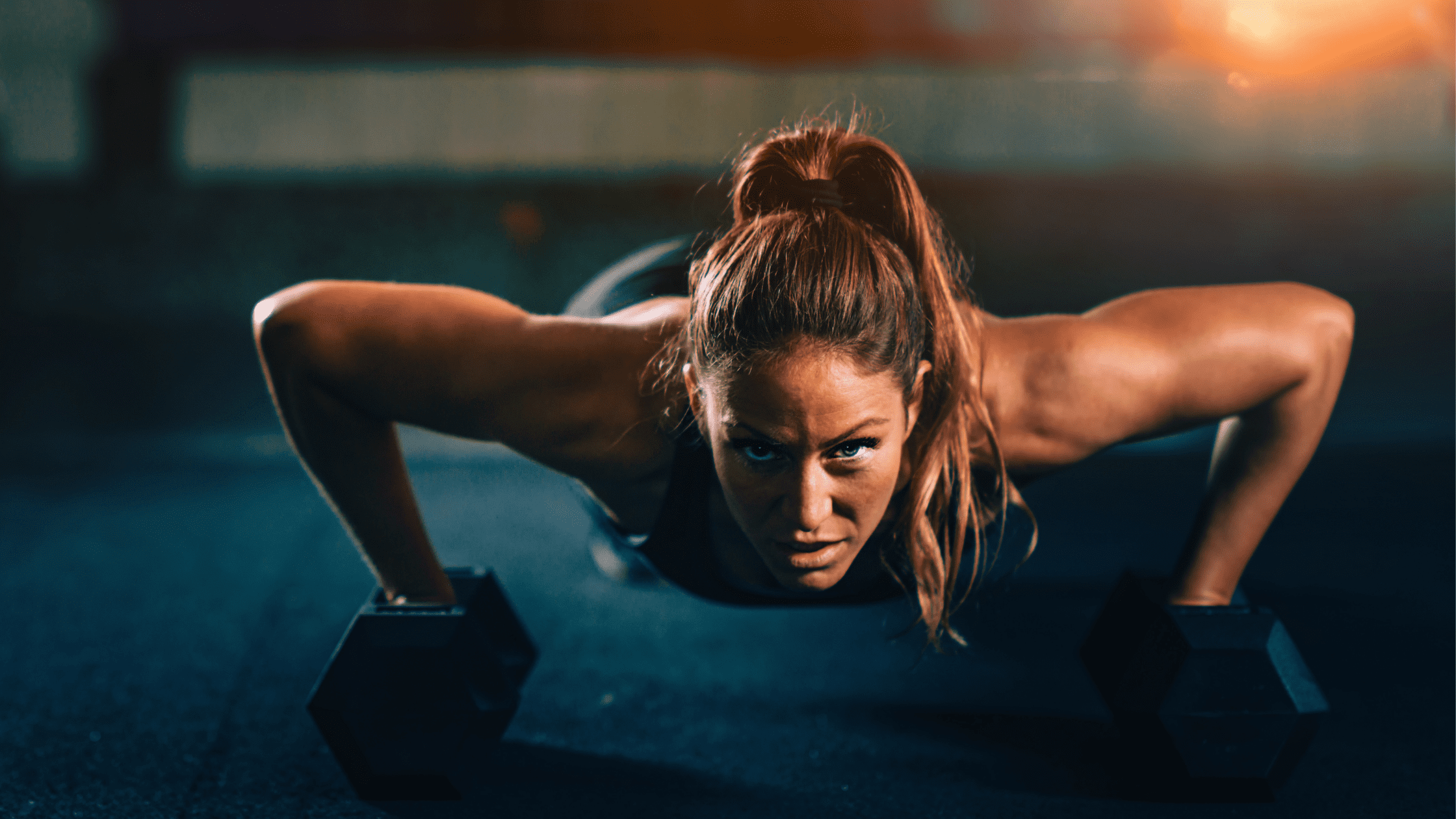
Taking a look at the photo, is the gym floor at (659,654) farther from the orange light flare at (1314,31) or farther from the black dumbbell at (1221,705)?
the orange light flare at (1314,31)

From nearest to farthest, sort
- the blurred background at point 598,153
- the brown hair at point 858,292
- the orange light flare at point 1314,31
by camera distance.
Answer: the brown hair at point 858,292 → the orange light flare at point 1314,31 → the blurred background at point 598,153

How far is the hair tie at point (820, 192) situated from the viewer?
83 centimetres

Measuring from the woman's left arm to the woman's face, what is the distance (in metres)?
0.28

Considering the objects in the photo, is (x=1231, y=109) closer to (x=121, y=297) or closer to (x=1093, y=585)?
(x=1093, y=585)

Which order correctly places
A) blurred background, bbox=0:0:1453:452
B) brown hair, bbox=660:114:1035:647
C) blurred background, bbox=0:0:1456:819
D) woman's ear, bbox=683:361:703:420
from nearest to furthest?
brown hair, bbox=660:114:1035:647 → woman's ear, bbox=683:361:703:420 → blurred background, bbox=0:0:1456:819 → blurred background, bbox=0:0:1453:452

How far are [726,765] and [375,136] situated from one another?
201 cm

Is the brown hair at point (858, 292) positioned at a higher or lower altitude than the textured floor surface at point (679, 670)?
higher

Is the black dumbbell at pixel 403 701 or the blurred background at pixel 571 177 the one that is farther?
the blurred background at pixel 571 177

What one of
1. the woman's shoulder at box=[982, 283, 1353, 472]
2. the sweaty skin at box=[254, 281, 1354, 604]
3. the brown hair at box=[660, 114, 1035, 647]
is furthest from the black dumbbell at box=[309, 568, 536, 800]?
the woman's shoulder at box=[982, 283, 1353, 472]

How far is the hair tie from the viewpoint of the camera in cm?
83

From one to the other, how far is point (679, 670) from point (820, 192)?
721mm

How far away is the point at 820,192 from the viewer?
0.83 meters

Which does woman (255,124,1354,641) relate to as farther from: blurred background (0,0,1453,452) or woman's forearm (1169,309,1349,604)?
blurred background (0,0,1453,452)

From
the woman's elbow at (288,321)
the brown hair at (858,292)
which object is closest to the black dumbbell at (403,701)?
the woman's elbow at (288,321)
